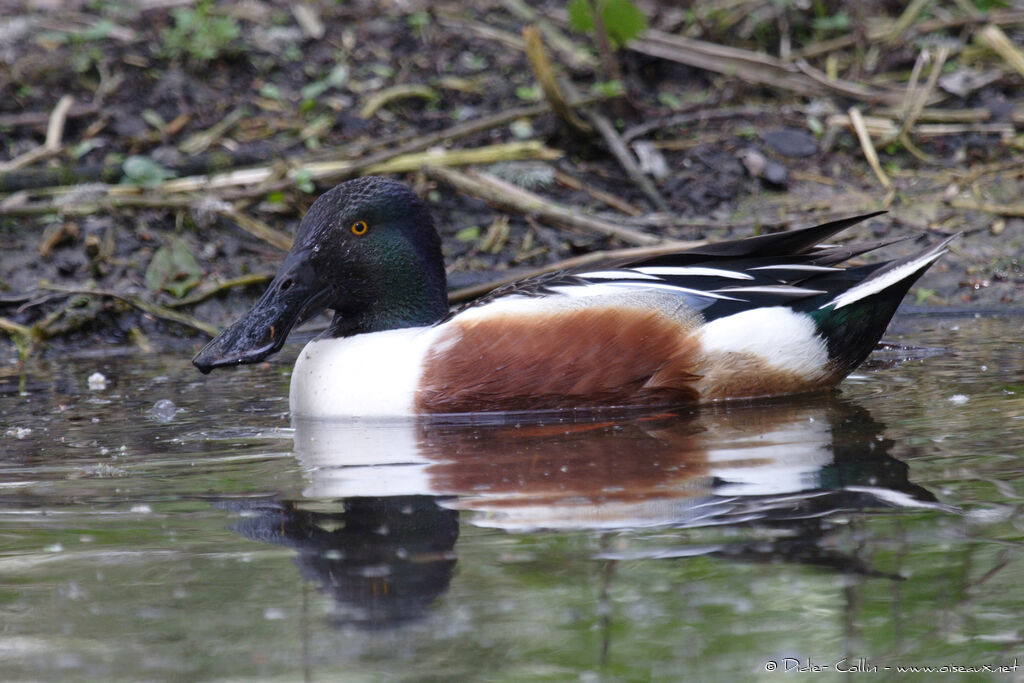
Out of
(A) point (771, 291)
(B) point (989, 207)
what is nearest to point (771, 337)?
(A) point (771, 291)

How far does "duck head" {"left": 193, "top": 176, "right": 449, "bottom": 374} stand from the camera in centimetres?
441

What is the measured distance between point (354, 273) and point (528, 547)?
2.14 m

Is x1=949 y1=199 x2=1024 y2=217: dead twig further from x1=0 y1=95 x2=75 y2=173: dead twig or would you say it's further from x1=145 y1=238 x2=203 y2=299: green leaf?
x1=0 y1=95 x2=75 y2=173: dead twig

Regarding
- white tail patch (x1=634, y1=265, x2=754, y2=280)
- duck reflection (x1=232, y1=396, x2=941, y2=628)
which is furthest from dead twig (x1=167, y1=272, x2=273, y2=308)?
white tail patch (x1=634, y1=265, x2=754, y2=280)

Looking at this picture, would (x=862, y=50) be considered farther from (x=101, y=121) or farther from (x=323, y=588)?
(x=323, y=588)

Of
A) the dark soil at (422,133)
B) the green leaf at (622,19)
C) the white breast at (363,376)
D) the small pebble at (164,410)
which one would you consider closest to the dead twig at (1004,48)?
the dark soil at (422,133)

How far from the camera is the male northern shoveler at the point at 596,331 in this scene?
4.16 metres

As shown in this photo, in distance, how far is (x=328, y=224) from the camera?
4.47m

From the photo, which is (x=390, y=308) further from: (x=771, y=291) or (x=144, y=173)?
(x=144, y=173)

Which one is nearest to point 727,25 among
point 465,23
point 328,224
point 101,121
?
point 465,23

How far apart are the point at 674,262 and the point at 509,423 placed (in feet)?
2.74

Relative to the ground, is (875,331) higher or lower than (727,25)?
lower

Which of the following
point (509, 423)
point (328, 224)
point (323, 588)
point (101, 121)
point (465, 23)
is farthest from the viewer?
point (465, 23)

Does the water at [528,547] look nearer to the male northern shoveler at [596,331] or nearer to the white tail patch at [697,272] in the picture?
the male northern shoveler at [596,331]
